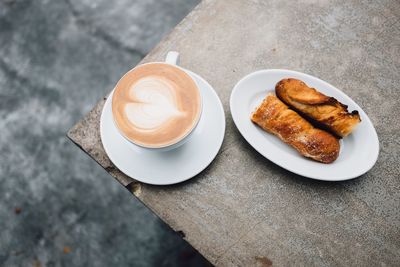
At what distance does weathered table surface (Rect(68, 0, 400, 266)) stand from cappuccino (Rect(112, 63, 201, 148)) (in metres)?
Answer: 0.21

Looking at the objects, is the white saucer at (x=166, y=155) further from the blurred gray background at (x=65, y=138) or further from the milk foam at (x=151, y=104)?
the blurred gray background at (x=65, y=138)

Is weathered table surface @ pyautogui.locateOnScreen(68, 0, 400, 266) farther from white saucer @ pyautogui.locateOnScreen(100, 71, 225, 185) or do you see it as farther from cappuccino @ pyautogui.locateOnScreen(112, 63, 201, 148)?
cappuccino @ pyautogui.locateOnScreen(112, 63, 201, 148)

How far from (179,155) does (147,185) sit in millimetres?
142

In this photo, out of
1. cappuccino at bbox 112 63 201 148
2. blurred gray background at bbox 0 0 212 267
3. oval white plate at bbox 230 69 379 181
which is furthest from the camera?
blurred gray background at bbox 0 0 212 267

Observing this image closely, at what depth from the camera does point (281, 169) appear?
1.11 metres

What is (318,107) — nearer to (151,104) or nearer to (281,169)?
(281,169)

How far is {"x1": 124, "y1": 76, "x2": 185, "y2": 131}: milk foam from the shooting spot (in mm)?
949

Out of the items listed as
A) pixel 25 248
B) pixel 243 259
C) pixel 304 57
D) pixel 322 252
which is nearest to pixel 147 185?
pixel 243 259

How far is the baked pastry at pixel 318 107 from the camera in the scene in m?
1.05

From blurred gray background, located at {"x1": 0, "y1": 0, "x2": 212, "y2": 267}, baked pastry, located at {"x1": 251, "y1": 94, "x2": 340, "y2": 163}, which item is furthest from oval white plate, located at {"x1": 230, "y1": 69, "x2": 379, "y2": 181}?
blurred gray background, located at {"x1": 0, "y1": 0, "x2": 212, "y2": 267}

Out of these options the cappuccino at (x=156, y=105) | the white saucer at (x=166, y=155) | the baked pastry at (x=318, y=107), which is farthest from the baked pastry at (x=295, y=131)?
the cappuccino at (x=156, y=105)

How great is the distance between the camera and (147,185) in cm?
107

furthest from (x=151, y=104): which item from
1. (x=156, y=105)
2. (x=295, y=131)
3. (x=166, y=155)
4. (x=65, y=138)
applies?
(x=65, y=138)

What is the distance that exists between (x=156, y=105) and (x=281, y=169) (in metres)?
0.44
